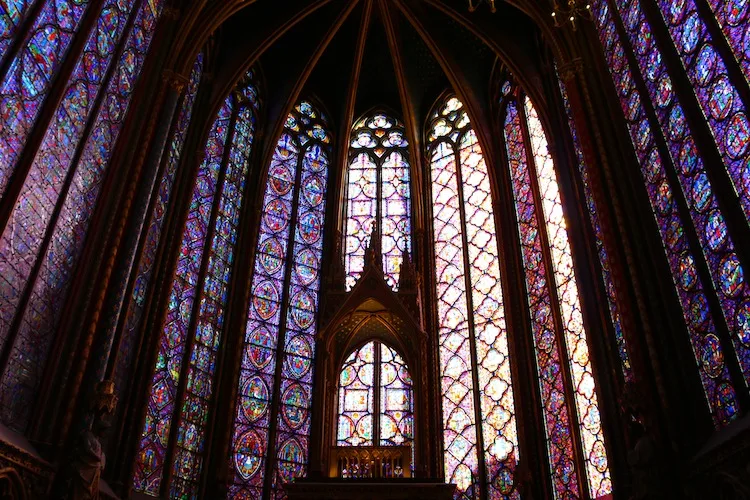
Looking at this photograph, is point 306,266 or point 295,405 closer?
point 295,405

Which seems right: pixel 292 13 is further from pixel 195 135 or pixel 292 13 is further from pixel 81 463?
pixel 81 463

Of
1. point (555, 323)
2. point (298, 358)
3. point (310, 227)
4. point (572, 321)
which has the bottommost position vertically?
point (572, 321)

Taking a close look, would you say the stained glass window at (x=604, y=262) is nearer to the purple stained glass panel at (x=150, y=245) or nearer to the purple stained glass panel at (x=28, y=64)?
the purple stained glass panel at (x=150, y=245)

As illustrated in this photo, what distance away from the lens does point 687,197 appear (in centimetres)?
791

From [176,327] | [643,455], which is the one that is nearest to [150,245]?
[176,327]

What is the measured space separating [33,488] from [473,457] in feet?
24.1

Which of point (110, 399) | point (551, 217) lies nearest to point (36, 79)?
point (110, 399)

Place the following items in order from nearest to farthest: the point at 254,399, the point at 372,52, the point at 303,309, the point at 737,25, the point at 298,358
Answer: the point at 737,25 → the point at 254,399 → the point at 298,358 → the point at 303,309 → the point at 372,52

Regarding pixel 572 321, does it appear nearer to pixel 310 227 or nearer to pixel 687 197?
pixel 687 197

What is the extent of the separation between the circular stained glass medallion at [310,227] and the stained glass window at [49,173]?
5559mm

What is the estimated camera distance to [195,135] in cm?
1324

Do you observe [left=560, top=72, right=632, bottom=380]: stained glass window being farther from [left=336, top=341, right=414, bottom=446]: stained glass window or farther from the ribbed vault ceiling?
[left=336, top=341, right=414, bottom=446]: stained glass window

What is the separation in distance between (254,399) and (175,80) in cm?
573

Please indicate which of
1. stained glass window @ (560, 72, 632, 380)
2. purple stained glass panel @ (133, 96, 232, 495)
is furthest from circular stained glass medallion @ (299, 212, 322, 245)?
stained glass window @ (560, 72, 632, 380)
